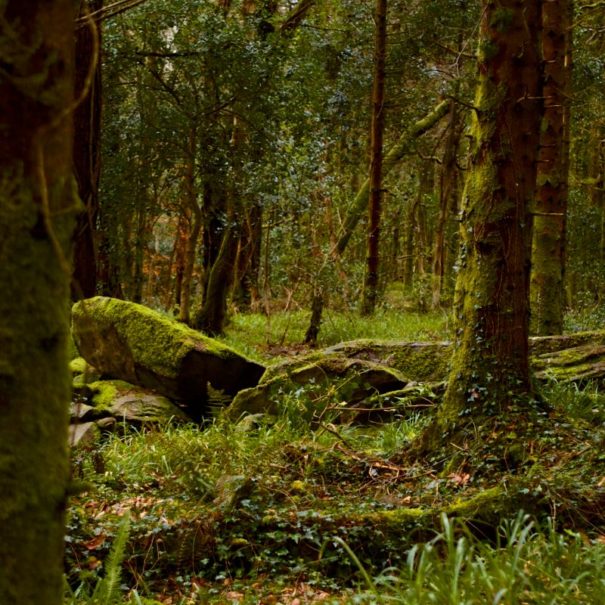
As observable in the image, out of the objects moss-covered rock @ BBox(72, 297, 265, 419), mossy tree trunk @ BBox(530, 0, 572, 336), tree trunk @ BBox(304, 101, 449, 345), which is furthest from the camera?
tree trunk @ BBox(304, 101, 449, 345)

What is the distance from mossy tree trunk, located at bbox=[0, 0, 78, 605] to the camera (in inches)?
64.4

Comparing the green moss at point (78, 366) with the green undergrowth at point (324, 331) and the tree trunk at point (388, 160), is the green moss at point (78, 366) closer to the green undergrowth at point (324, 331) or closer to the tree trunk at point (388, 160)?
the green undergrowth at point (324, 331)

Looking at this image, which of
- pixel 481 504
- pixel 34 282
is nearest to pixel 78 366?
pixel 481 504

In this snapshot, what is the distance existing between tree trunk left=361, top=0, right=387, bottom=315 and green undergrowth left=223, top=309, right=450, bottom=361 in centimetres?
69

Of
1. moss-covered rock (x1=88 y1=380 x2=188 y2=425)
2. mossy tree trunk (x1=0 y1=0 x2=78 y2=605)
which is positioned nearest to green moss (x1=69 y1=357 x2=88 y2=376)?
moss-covered rock (x1=88 y1=380 x2=188 y2=425)

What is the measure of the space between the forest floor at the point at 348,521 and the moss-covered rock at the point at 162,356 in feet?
7.25

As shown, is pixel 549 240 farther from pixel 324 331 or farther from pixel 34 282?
pixel 34 282

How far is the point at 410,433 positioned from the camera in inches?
246

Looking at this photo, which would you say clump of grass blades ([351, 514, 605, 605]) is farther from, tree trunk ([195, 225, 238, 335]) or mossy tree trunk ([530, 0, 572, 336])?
tree trunk ([195, 225, 238, 335])

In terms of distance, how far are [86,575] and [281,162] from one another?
10.5 m

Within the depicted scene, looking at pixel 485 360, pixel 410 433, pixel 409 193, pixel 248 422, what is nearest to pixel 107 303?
pixel 248 422

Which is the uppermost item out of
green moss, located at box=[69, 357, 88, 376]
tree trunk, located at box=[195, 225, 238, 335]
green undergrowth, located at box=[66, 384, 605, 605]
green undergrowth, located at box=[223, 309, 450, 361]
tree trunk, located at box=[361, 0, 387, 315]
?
tree trunk, located at box=[361, 0, 387, 315]

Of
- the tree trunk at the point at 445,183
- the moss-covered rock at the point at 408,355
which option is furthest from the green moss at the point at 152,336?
the tree trunk at the point at 445,183

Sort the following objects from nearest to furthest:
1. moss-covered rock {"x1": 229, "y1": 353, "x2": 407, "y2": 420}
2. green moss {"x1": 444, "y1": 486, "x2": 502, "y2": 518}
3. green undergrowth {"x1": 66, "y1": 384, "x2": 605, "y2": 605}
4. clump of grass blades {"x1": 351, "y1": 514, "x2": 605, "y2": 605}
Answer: clump of grass blades {"x1": 351, "y1": 514, "x2": 605, "y2": 605} < green undergrowth {"x1": 66, "y1": 384, "x2": 605, "y2": 605} < green moss {"x1": 444, "y1": 486, "x2": 502, "y2": 518} < moss-covered rock {"x1": 229, "y1": 353, "x2": 407, "y2": 420}
